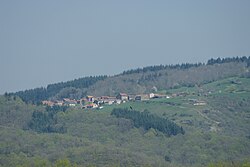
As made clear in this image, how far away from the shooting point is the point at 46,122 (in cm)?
12288

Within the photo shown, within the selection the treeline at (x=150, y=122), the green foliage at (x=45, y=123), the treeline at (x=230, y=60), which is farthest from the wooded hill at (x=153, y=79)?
the treeline at (x=150, y=122)

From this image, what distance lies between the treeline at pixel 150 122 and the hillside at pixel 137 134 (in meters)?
0.76

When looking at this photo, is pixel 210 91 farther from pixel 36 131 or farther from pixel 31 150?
pixel 31 150

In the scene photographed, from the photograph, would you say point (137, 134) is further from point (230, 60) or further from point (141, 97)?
point (230, 60)

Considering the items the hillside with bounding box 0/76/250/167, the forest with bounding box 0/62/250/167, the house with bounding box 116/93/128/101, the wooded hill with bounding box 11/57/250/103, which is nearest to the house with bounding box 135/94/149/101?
the house with bounding box 116/93/128/101

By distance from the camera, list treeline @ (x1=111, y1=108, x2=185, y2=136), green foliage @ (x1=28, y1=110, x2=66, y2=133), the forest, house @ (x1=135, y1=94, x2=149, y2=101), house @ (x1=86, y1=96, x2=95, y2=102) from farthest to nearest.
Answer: house @ (x1=86, y1=96, x2=95, y2=102) → house @ (x1=135, y1=94, x2=149, y2=101) → green foliage @ (x1=28, y1=110, x2=66, y2=133) → treeline @ (x1=111, y1=108, x2=185, y2=136) → the forest

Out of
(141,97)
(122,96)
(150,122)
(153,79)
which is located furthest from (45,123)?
(153,79)

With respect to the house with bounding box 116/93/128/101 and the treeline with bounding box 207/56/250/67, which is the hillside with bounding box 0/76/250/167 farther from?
the treeline with bounding box 207/56/250/67

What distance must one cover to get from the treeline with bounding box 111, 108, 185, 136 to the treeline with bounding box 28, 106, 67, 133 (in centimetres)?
973

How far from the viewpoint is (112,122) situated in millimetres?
115688

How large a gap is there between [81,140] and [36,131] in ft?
62.2

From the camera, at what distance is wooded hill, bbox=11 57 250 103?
174 metres

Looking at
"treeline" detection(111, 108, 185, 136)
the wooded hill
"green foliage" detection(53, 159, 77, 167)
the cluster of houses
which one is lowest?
"green foliage" detection(53, 159, 77, 167)

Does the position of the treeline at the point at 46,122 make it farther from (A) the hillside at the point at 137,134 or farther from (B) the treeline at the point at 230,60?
(B) the treeline at the point at 230,60
